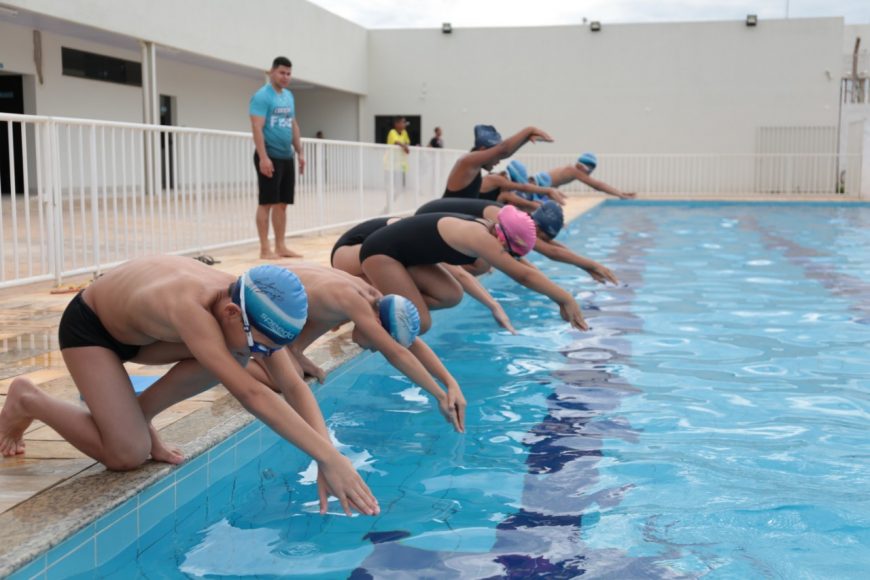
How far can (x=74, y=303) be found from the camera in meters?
3.54

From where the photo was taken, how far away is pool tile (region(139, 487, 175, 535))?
3.33m

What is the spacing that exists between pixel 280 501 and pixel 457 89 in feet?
94.9

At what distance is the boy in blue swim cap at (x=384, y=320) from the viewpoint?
4074 mm

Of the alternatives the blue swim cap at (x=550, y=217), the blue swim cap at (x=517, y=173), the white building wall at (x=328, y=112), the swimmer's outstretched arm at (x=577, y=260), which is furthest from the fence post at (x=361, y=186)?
the white building wall at (x=328, y=112)

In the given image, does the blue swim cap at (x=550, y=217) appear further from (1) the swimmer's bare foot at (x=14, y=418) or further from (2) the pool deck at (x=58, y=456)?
(1) the swimmer's bare foot at (x=14, y=418)

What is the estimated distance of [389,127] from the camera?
3291 cm

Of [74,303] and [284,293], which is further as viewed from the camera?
[74,303]

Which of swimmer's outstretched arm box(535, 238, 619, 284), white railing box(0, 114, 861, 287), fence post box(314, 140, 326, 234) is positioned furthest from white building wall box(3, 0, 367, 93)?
swimmer's outstretched arm box(535, 238, 619, 284)

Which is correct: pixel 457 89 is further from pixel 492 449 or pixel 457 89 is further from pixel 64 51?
pixel 492 449

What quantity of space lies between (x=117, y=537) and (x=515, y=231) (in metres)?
2.89

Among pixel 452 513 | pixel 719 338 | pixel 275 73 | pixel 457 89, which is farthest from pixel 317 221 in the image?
pixel 457 89

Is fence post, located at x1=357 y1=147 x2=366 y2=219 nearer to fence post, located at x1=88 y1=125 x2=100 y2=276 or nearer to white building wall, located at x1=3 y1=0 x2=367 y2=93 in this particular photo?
white building wall, located at x1=3 y1=0 x2=367 y2=93

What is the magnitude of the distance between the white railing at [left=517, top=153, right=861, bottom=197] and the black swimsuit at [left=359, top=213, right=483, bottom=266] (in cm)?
2324

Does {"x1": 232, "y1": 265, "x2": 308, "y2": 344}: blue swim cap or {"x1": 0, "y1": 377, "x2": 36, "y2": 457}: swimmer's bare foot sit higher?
{"x1": 232, "y1": 265, "x2": 308, "y2": 344}: blue swim cap
